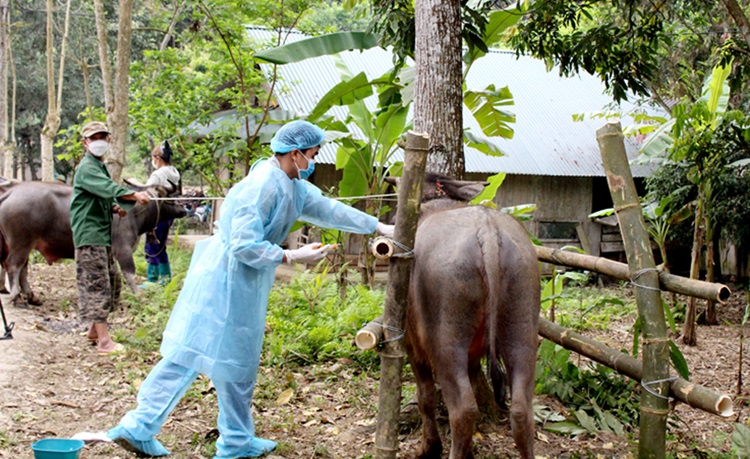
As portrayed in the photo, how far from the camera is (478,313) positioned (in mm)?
3486

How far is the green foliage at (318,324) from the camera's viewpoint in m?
6.12

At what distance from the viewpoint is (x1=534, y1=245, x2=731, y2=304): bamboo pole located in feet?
11.5

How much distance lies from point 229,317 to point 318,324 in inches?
104

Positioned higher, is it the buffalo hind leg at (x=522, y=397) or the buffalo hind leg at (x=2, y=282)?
the buffalo hind leg at (x=522, y=397)

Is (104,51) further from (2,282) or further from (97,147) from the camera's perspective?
(97,147)

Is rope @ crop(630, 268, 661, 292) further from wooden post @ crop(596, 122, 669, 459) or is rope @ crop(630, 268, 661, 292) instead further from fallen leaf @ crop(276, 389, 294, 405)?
fallen leaf @ crop(276, 389, 294, 405)

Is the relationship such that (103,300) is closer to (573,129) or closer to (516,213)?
(516,213)

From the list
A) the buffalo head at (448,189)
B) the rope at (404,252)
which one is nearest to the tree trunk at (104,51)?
the buffalo head at (448,189)

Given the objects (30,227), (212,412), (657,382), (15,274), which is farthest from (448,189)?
(15,274)

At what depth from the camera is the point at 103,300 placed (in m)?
6.54

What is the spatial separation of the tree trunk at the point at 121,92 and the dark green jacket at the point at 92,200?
319 centimetres

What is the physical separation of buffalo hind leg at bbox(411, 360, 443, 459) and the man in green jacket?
364 centimetres

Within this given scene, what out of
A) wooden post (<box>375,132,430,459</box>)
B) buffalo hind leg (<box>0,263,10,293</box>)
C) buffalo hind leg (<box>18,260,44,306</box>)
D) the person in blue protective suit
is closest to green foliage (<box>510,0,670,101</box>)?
the person in blue protective suit

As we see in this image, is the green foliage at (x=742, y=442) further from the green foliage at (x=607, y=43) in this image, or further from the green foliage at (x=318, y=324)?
the green foliage at (x=607, y=43)
